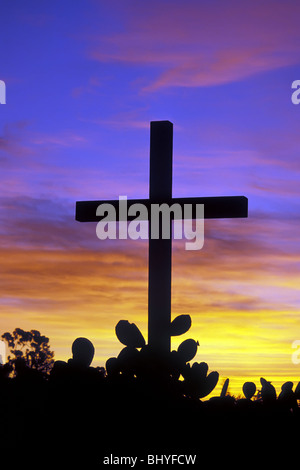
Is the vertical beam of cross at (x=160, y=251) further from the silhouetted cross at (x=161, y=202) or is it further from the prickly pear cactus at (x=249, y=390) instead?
the prickly pear cactus at (x=249, y=390)

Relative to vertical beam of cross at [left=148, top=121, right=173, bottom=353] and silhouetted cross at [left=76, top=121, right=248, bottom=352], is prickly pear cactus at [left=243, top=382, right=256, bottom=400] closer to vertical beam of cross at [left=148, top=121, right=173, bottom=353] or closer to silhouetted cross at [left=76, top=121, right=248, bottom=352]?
vertical beam of cross at [left=148, top=121, right=173, bottom=353]

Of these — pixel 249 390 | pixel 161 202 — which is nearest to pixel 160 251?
pixel 161 202

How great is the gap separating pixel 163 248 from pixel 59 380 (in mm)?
3528

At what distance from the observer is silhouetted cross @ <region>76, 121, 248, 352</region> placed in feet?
20.1

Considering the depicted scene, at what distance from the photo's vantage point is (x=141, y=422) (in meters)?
2.89

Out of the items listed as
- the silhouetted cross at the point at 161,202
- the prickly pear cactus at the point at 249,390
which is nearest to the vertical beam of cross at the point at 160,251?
the silhouetted cross at the point at 161,202

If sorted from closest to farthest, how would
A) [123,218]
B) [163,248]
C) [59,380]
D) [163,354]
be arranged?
1. [59,380]
2. [163,354]
3. [163,248]
4. [123,218]

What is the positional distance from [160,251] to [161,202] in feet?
1.98

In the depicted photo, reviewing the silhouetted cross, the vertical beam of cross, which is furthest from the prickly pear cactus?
the silhouetted cross

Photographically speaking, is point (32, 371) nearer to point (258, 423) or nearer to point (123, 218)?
point (258, 423)

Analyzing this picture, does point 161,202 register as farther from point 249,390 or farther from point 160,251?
point 249,390

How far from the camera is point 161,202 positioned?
22.0 feet

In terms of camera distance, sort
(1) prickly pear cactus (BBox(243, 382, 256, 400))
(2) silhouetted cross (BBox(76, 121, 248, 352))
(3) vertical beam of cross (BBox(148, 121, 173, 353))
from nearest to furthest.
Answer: (1) prickly pear cactus (BBox(243, 382, 256, 400)) < (3) vertical beam of cross (BBox(148, 121, 173, 353)) < (2) silhouetted cross (BBox(76, 121, 248, 352))
